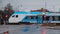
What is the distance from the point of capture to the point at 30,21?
163ft

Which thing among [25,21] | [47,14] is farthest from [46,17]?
[25,21]

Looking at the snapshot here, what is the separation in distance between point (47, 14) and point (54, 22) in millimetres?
2876

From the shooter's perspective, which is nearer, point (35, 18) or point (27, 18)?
point (35, 18)

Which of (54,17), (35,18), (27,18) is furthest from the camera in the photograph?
(54,17)

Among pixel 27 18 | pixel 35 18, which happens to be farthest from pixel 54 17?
pixel 27 18

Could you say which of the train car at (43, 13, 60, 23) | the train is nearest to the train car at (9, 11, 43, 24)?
the train

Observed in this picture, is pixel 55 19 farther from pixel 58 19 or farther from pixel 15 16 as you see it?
pixel 15 16

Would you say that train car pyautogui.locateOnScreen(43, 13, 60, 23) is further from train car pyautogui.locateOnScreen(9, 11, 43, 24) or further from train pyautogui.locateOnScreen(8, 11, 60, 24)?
train car pyautogui.locateOnScreen(9, 11, 43, 24)

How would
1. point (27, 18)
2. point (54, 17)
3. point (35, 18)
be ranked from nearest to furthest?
point (35, 18) < point (27, 18) < point (54, 17)

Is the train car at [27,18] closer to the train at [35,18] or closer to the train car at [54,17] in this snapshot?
the train at [35,18]

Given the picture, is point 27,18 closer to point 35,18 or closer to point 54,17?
point 35,18

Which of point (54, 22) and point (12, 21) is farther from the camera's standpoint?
point (12, 21)

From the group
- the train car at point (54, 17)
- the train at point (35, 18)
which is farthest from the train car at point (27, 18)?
the train car at point (54, 17)

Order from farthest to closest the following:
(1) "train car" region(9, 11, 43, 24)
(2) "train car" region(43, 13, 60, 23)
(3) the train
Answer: (1) "train car" region(9, 11, 43, 24), (3) the train, (2) "train car" region(43, 13, 60, 23)
